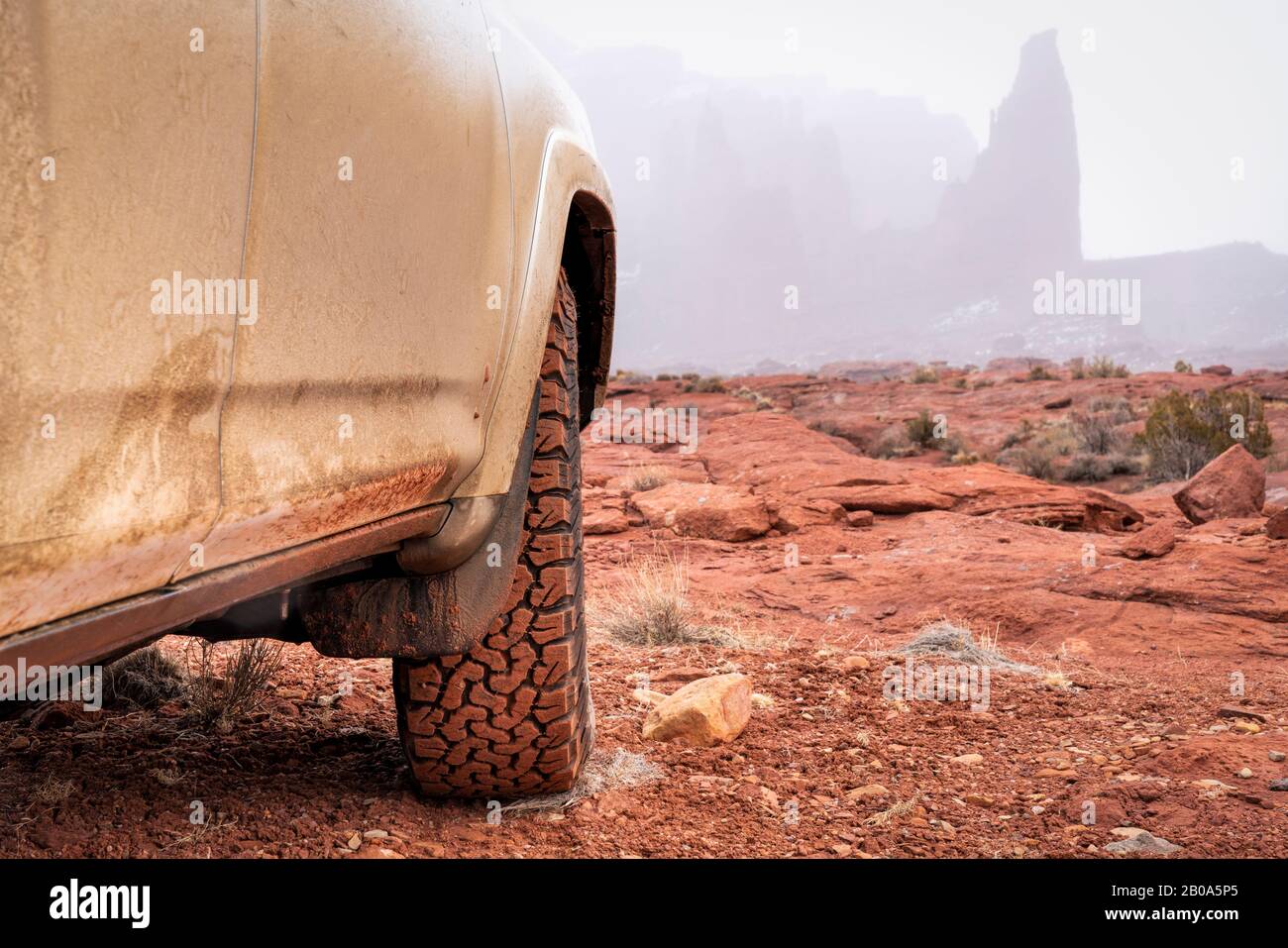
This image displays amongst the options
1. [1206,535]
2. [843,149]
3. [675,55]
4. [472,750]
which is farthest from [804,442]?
[675,55]

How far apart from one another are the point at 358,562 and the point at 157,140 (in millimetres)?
899

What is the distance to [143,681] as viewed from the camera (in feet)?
10.1

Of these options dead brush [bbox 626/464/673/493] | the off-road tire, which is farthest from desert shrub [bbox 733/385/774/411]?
the off-road tire

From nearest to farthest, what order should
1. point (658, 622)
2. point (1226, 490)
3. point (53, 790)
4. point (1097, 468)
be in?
point (53, 790) < point (658, 622) < point (1226, 490) < point (1097, 468)

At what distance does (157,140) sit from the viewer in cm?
90

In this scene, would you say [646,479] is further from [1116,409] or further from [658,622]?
[1116,409]

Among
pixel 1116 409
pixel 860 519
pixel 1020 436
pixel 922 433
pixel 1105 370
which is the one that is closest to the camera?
pixel 860 519

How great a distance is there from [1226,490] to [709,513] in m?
4.56

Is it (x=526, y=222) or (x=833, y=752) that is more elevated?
(x=526, y=222)

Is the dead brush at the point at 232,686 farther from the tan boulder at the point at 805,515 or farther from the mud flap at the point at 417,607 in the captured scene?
the tan boulder at the point at 805,515

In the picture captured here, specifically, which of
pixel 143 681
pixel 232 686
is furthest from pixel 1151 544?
pixel 143 681

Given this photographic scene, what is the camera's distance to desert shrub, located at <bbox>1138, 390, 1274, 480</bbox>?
41.6 feet

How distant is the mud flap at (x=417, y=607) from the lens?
A: 74.3 inches
